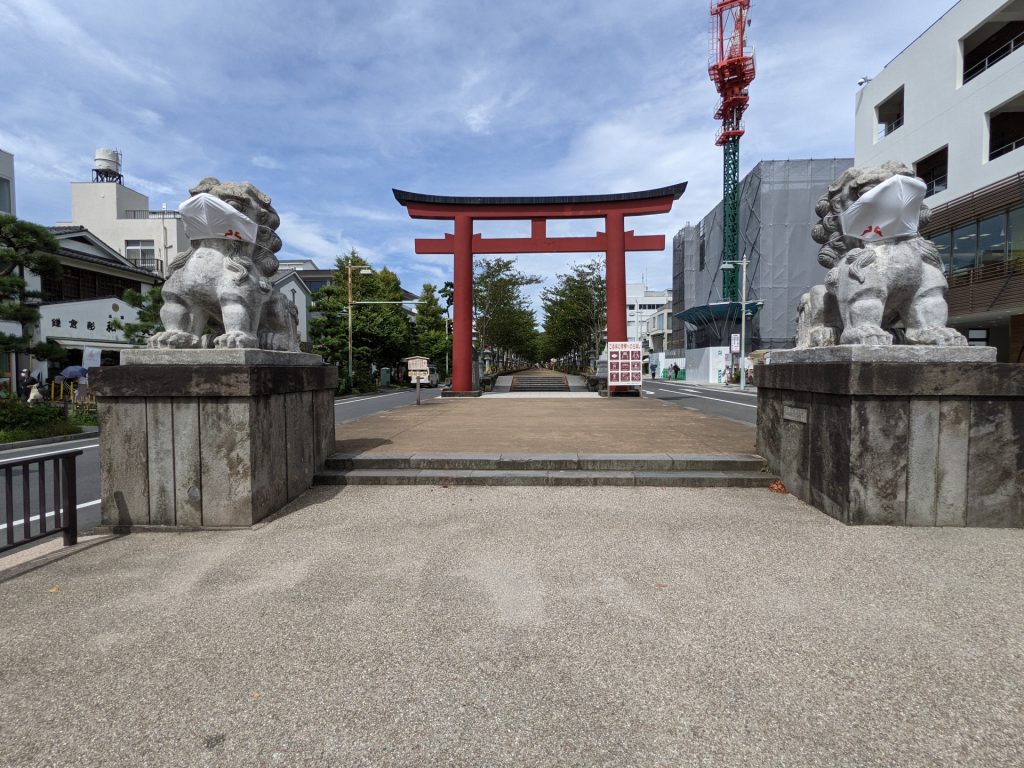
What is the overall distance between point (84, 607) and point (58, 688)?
0.82 m

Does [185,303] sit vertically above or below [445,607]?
above

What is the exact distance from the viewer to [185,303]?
4531mm

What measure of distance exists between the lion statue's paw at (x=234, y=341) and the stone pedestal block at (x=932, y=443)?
16.9 feet

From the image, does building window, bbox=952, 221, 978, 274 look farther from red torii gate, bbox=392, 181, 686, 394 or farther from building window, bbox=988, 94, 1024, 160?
red torii gate, bbox=392, 181, 686, 394

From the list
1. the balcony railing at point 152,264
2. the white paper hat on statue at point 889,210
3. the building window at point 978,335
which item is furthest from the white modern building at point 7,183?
the building window at point 978,335

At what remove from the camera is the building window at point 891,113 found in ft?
71.4

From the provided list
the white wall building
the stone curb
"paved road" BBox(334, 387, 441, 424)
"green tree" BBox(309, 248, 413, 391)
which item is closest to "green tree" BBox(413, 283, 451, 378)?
"green tree" BBox(309, 248, 413, 391)

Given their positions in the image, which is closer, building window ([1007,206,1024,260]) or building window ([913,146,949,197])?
building window ([1007,206,1024,260])

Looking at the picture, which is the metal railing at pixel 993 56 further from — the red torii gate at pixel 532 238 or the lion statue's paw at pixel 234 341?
the lion statue's paw at pixel 234 341

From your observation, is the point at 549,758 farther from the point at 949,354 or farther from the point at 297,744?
the point at 949,354

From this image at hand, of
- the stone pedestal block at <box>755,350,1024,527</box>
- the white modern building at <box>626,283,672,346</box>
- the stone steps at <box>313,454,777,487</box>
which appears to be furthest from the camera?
the white modern building at <box>626,283,672,346</box>

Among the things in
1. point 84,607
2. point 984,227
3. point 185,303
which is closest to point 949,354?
point 84,607

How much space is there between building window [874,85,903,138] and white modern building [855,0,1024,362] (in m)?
0.87

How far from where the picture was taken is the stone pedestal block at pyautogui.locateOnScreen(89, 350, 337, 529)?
4074mm
